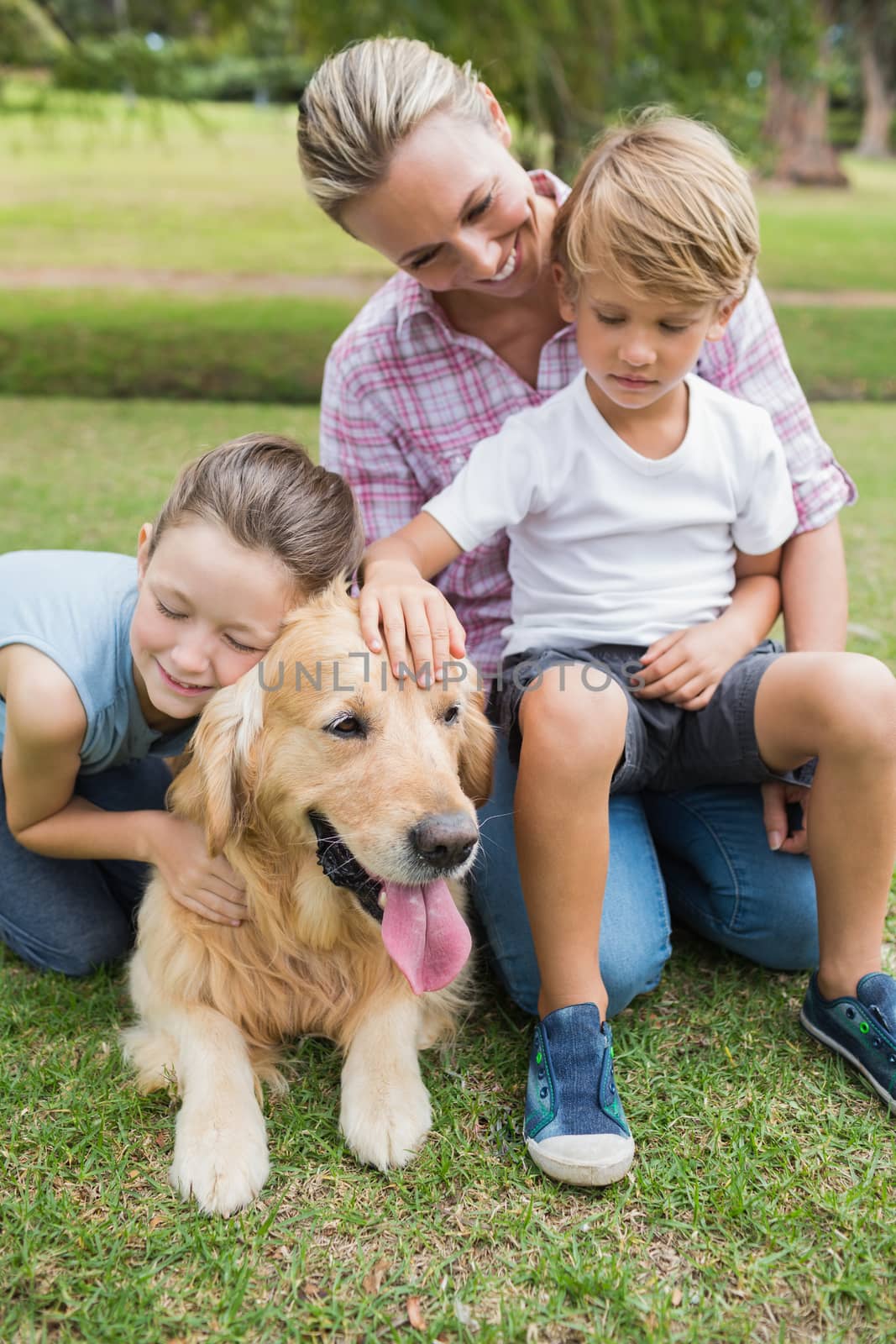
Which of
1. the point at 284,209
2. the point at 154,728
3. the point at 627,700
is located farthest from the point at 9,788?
the point at 284,209

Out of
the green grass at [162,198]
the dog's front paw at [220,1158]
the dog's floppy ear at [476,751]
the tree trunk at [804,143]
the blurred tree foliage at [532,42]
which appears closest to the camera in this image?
the dog's front paw at [220,1158]

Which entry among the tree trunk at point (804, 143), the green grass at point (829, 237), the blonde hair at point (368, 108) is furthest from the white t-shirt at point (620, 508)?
the tree trunk at point (804, 143)

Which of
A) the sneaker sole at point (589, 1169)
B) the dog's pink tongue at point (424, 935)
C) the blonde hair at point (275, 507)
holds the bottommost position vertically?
the sneaker sole at point (589, 1169)

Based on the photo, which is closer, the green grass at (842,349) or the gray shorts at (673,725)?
the gray shorts at (673,725)

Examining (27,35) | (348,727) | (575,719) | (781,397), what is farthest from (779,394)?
(27,35)

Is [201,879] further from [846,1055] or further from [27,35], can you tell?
[27,35]

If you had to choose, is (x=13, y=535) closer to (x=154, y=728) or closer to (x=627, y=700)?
(x=154, y=728)

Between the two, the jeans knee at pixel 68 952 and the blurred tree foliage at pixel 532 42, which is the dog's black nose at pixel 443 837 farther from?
the blurred tree foliage at pixel 532 42

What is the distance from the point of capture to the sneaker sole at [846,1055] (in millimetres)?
2402

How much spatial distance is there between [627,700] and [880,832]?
0.64 metres

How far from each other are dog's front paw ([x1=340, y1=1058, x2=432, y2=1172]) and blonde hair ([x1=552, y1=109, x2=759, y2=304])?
6.34 ft

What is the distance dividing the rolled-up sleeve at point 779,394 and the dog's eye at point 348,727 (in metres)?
1.44

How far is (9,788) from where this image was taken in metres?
2.68

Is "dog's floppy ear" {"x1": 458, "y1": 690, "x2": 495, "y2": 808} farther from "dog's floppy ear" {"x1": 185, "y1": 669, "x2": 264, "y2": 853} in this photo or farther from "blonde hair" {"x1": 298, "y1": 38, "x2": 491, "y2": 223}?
"blonde hair" {"x1": 298, "y1": 38, "x2": 491, "y2": 223}
